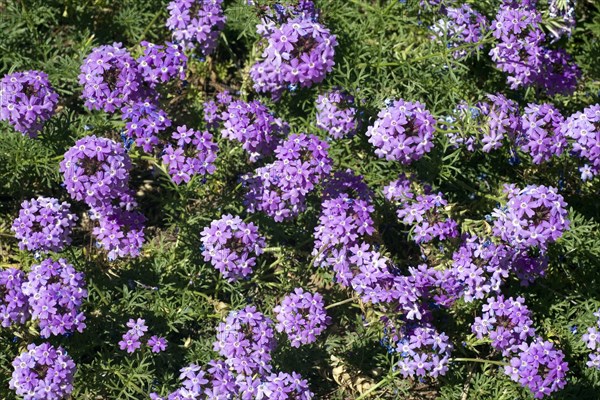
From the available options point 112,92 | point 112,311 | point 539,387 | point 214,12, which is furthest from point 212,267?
point 539,387

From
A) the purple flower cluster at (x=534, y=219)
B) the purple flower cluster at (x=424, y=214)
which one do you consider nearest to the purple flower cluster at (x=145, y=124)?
the purple flower cluster at (x=424, y=214)

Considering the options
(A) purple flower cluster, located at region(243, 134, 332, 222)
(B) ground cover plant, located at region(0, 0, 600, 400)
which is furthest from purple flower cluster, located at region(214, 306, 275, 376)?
(A) purple flower cluster, located at region(243, 134, 332, 222)

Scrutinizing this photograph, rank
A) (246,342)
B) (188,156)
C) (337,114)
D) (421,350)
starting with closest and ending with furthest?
(246,342) → (421,350) → (188,156) → (337,114)

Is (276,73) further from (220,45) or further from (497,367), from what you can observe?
(497,367)

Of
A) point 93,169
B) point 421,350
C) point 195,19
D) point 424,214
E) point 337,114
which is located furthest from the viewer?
point 195,19

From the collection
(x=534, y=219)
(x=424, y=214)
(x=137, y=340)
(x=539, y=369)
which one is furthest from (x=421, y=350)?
(x=137, y=340)

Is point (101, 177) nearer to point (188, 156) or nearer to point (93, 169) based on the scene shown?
point (93, 169)
